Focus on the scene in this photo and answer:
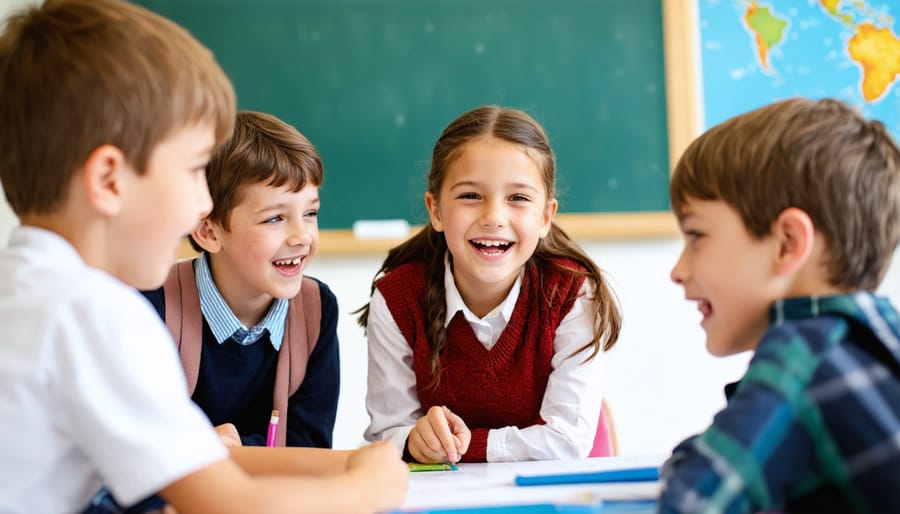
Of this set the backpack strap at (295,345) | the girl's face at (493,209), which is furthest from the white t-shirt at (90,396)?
the girl's face at (493,209)

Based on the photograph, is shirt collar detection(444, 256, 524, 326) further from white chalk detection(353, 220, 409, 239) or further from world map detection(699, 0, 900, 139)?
world map detection(699, 0, 900, 139)

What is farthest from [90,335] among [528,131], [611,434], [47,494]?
[611,434]

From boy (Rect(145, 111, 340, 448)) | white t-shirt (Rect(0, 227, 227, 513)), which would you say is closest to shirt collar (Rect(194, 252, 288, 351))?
boy (Rect(145, 111, 340, 448))

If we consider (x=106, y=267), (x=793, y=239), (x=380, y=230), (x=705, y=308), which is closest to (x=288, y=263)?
(x=106, y=267)

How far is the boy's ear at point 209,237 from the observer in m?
1.63

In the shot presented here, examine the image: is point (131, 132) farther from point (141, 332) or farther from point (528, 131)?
point (528, 131)

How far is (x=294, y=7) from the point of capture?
2777 mm

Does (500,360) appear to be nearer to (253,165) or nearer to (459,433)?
(459,433)

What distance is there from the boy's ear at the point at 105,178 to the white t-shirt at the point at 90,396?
109 millimetres

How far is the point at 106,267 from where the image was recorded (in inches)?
34.1

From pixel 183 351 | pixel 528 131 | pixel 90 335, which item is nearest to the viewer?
pixel 90 335

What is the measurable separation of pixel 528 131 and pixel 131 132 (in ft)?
3.26

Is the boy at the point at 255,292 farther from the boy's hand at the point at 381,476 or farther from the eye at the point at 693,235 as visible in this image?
the eye at the point at 693,235

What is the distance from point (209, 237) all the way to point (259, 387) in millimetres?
308
